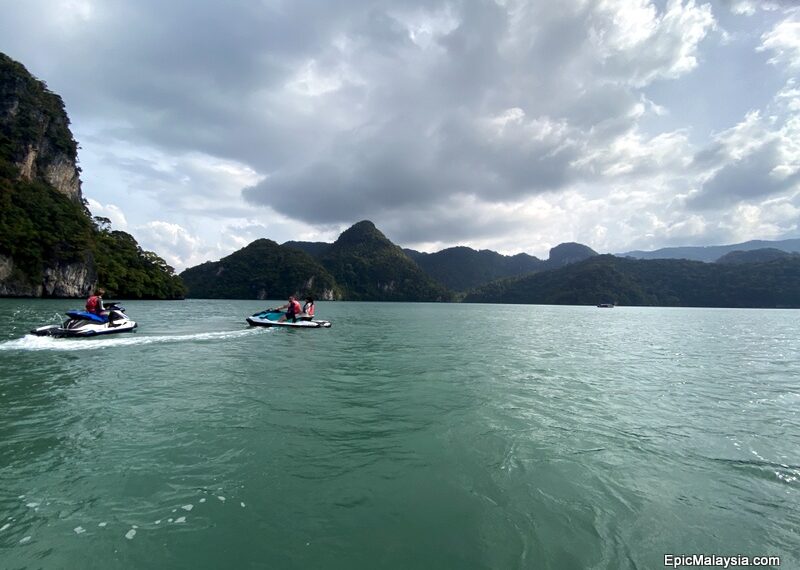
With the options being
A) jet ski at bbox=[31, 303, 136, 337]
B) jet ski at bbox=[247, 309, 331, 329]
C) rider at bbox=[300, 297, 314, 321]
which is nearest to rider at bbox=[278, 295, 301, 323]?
jet ski at bbox=[247, 309, 331, 329]

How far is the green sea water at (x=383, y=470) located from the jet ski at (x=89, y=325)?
7.45 metres

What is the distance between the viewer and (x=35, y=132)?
8775 cm

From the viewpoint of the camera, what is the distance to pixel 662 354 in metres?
23.3

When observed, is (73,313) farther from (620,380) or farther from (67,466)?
(620,380)

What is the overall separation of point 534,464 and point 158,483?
662 cm

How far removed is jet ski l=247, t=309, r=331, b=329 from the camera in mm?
32719

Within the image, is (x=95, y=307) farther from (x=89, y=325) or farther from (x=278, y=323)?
(x=278, y=323)

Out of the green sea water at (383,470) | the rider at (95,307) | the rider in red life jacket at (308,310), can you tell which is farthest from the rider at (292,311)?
the green sea water at (383,470)

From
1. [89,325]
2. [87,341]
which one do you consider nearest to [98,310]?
[89,325]

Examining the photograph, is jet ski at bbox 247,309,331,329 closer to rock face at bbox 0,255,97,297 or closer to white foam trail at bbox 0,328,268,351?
white foam trail at bbox 0,328,268,351

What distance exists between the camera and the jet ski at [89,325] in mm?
20938

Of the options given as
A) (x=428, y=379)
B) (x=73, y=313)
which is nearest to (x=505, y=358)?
(x=428, y=379)

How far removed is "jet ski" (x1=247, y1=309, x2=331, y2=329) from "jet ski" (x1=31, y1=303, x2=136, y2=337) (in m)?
8.83

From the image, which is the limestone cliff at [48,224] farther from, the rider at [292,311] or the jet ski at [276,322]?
the rider at [292,311]
